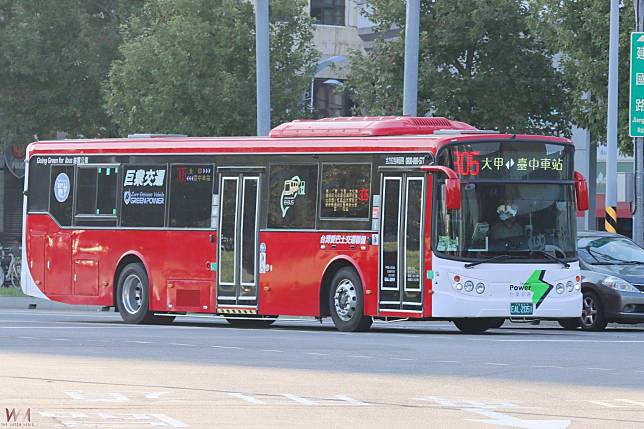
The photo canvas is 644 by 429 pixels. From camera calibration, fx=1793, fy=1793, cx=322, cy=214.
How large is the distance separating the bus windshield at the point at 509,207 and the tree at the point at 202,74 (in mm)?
16104

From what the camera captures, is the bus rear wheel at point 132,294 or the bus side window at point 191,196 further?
the bus rear wheel at point 132,294

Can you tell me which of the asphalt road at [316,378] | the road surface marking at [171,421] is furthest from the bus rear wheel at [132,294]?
the road surface marking at [171,421]

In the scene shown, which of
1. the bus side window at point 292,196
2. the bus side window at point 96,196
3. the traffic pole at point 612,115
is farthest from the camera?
the traffic pole at point 612,115

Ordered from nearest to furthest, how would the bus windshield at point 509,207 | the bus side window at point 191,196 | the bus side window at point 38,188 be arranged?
1. the bus windshield at point 509,207
2. the bus side window at point 191,196
3. the bus side window at point 38,188

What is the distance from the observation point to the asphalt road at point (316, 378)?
12570mm

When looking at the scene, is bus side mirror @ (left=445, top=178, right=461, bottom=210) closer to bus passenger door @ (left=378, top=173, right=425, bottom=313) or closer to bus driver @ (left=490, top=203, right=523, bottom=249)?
bus passenger door @ (left=378, top=173, right=425, bottom=313)

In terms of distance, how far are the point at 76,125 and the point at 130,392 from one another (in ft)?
109

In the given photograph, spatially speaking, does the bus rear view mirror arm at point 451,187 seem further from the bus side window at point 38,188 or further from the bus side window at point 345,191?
the bus side window at point 38,188

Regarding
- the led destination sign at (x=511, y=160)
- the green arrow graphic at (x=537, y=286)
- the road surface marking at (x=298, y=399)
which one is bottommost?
the road surface marking at (x=298, y=399)

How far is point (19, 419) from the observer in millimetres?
12031

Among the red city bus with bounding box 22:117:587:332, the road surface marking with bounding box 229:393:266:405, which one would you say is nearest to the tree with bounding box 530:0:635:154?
the red city bus with bounding box 22:117:587:332

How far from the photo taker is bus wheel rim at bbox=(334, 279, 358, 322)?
24.3 meters

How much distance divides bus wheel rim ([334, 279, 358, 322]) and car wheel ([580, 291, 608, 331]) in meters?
4.07

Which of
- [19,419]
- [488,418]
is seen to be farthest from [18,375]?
[488,418]
